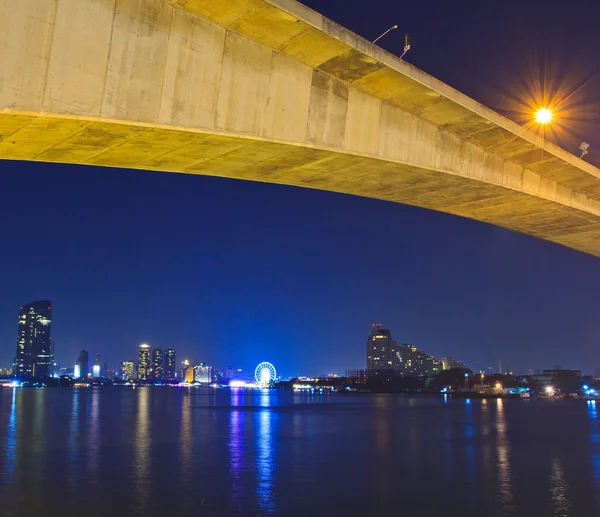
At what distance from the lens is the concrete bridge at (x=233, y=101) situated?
973 centimetres

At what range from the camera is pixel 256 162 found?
1415 cm

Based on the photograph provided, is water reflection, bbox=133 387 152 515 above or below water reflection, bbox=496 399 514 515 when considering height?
below

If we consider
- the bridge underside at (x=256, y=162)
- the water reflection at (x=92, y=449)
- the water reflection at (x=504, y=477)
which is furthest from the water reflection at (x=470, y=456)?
the water reflection at (x=92, y=449)

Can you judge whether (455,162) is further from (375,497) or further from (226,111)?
(375,497)

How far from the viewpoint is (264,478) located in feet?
91.6

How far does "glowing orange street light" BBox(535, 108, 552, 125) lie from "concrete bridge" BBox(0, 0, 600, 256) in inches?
31.8

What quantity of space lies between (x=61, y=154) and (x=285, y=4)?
205 inches

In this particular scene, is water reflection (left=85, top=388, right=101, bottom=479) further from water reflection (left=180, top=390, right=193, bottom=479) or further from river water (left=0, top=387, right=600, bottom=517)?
water reflection (left=180, top=390, right=193, bottom=479)

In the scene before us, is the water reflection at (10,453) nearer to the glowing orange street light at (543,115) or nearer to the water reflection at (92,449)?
the water reflection at (92,449)

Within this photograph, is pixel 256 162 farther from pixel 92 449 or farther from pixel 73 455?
pixel 92 449

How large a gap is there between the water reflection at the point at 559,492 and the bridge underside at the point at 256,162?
34.1 ft

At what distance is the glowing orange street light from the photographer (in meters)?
19.4

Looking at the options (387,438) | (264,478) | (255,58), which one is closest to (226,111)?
(255,58)

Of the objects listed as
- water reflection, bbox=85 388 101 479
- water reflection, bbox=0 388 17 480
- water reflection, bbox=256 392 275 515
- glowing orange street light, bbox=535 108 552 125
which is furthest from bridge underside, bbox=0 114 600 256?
water reflection, bbox=0 388 17 480
